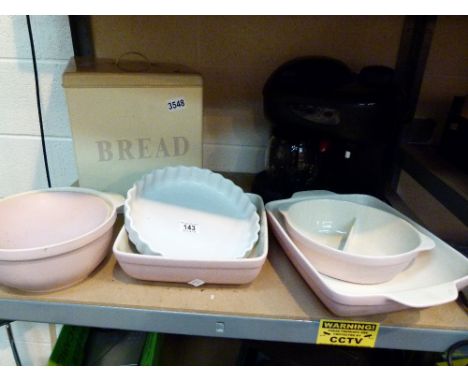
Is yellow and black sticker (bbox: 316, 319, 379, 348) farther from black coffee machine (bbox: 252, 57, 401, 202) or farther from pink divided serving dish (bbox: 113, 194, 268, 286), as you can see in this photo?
black coffee machine (bbox: 252, 57, 401, 202)

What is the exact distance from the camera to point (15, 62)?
864 mm

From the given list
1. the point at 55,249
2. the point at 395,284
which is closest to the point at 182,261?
the point at 55,249

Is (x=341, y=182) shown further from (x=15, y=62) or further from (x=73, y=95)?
(x=15, y=62)

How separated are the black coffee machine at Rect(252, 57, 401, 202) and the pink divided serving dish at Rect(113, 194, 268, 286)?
23 cm

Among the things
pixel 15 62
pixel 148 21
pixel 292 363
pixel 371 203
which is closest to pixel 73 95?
pixel 148 21

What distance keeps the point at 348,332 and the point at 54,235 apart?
18.0 inches

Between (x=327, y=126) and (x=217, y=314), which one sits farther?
(x=327, y=126)

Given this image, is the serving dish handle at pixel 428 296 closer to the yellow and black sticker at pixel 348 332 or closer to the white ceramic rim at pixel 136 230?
the yellow and black sticker at pixel 348 332

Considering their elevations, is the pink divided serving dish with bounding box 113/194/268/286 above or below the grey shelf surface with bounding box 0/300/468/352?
above

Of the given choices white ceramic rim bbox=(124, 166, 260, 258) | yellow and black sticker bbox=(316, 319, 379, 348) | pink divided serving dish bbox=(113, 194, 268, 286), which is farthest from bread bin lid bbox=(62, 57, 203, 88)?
yellow and black sticker bbox=(316, 319, 379, 348)

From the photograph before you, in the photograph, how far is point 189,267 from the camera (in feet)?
1.52

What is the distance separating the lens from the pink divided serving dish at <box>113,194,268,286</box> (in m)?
0.46

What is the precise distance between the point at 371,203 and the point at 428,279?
183mm

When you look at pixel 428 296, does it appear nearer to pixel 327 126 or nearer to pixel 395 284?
pixel 395 284
